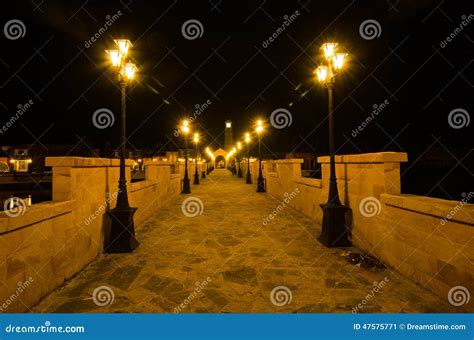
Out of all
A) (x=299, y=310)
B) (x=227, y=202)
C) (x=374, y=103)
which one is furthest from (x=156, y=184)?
(x=374, y=103)

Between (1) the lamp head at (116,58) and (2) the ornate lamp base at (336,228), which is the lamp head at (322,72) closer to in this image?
(2) the ornate lamp base at (336,228)

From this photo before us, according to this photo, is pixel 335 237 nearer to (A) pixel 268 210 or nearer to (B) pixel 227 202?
(A) pixel 268 210

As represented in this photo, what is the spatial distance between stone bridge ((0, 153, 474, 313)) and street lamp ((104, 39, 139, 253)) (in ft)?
0.80

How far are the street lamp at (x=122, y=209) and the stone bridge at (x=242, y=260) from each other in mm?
243

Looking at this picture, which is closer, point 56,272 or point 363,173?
point 56,272

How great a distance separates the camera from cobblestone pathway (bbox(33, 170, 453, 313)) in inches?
137

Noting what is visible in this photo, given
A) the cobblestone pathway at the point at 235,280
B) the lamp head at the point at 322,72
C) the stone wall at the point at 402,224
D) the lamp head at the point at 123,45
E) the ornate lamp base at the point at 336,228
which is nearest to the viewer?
the stone wall at the point at 402,224

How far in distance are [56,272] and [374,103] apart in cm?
3579

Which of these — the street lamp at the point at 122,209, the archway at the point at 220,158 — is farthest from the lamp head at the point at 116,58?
the archway at the point at 220,158

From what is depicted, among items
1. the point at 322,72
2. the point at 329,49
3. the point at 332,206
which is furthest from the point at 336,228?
the point at 329,49

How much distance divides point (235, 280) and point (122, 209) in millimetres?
3091

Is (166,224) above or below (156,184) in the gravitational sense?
below

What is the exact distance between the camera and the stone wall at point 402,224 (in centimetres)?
335

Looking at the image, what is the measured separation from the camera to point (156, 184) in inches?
394
